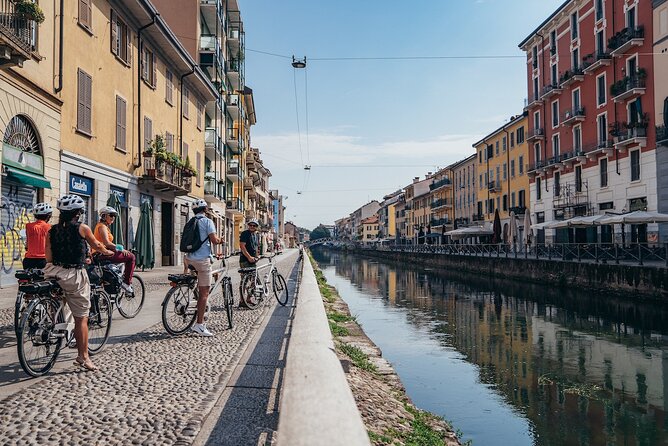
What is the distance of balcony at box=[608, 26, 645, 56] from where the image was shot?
2920 centimetres

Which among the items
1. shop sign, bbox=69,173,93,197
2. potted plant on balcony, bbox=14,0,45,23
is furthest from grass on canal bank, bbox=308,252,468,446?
shop sign, bbox=69,173,93,197

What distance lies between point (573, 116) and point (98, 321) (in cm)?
3639

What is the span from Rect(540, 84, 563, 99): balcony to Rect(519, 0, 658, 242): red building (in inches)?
3.2

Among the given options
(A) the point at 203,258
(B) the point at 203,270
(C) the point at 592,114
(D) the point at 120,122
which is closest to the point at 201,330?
(B) the point at 203,270

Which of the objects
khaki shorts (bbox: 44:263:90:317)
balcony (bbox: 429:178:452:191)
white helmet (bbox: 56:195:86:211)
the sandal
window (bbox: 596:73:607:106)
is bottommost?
the sandal

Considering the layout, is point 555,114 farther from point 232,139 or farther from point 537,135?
point 232,139

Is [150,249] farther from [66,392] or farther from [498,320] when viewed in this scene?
[66,392]

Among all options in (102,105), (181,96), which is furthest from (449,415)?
(181,96)

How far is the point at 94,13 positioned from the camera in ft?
56.7

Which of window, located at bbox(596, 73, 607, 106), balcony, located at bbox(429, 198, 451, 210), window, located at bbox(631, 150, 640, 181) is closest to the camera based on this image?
window, located at bbox(631, 150, 640, 181)

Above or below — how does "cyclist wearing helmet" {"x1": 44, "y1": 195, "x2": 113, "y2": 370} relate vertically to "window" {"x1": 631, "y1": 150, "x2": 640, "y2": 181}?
below

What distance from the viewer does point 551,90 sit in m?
40.3

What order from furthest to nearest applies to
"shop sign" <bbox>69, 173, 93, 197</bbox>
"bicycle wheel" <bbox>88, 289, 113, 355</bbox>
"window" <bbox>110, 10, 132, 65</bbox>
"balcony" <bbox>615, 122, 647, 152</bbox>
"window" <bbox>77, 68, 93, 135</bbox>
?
"balcony" <bbox>615, 122, 647, 152</bbox>
"window" <bbox>110, 10, 132, 65</bbox>
"window" <bbox>77, 68, 93, 135</bbox>
"shop sign" <bbox>69, 173, 93, 197</bbox>
"bicycle wheel" <bbox>88, 289, 113, 355</bbox>

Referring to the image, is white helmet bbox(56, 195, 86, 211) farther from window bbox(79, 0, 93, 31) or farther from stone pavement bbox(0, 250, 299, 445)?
window bbox(79, 0, 93, 31)
